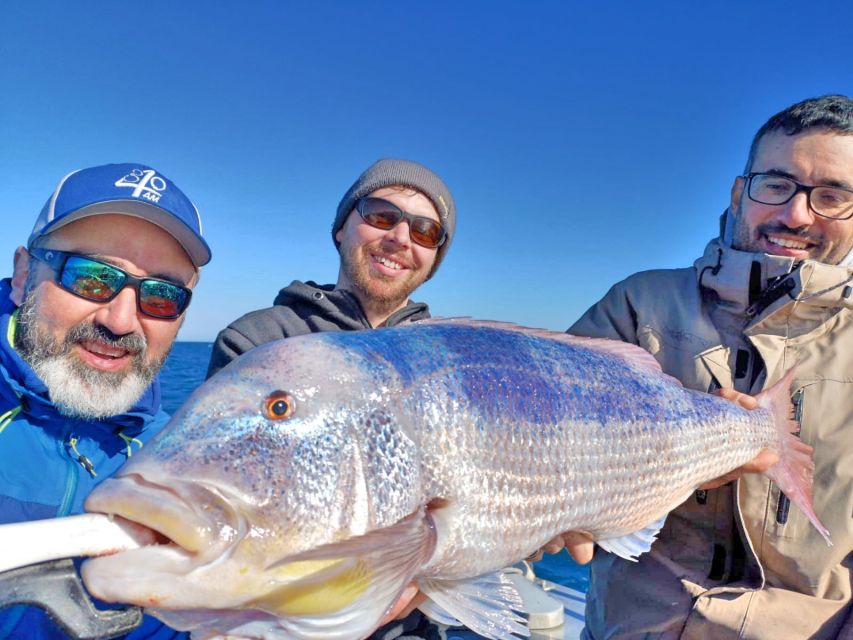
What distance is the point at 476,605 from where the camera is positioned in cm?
188

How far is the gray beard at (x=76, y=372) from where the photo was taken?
263cm

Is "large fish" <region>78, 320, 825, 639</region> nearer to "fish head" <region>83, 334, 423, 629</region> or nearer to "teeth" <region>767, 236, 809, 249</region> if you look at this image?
"fish head" <region>83, 334, 423, 629</region>

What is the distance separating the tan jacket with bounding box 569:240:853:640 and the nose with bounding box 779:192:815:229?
0.30 metres

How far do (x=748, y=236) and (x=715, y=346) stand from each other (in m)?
0.68

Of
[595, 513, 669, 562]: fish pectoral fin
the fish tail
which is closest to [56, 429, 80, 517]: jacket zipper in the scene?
[595, 513, 669, 562]: fish pectoral fin

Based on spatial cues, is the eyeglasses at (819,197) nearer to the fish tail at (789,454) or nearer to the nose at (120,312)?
the fish tail at (789,454)

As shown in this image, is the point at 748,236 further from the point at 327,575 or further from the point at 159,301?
the point at 159,301

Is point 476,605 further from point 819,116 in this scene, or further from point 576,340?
point 819,116

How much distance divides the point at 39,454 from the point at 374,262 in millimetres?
2092

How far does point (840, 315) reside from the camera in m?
2.80

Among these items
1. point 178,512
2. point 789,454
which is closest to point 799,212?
point 789,454

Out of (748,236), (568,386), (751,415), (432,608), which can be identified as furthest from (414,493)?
(748,236)

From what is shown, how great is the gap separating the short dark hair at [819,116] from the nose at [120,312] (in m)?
3.72

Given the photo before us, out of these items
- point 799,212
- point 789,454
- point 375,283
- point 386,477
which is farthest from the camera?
point 375,283
